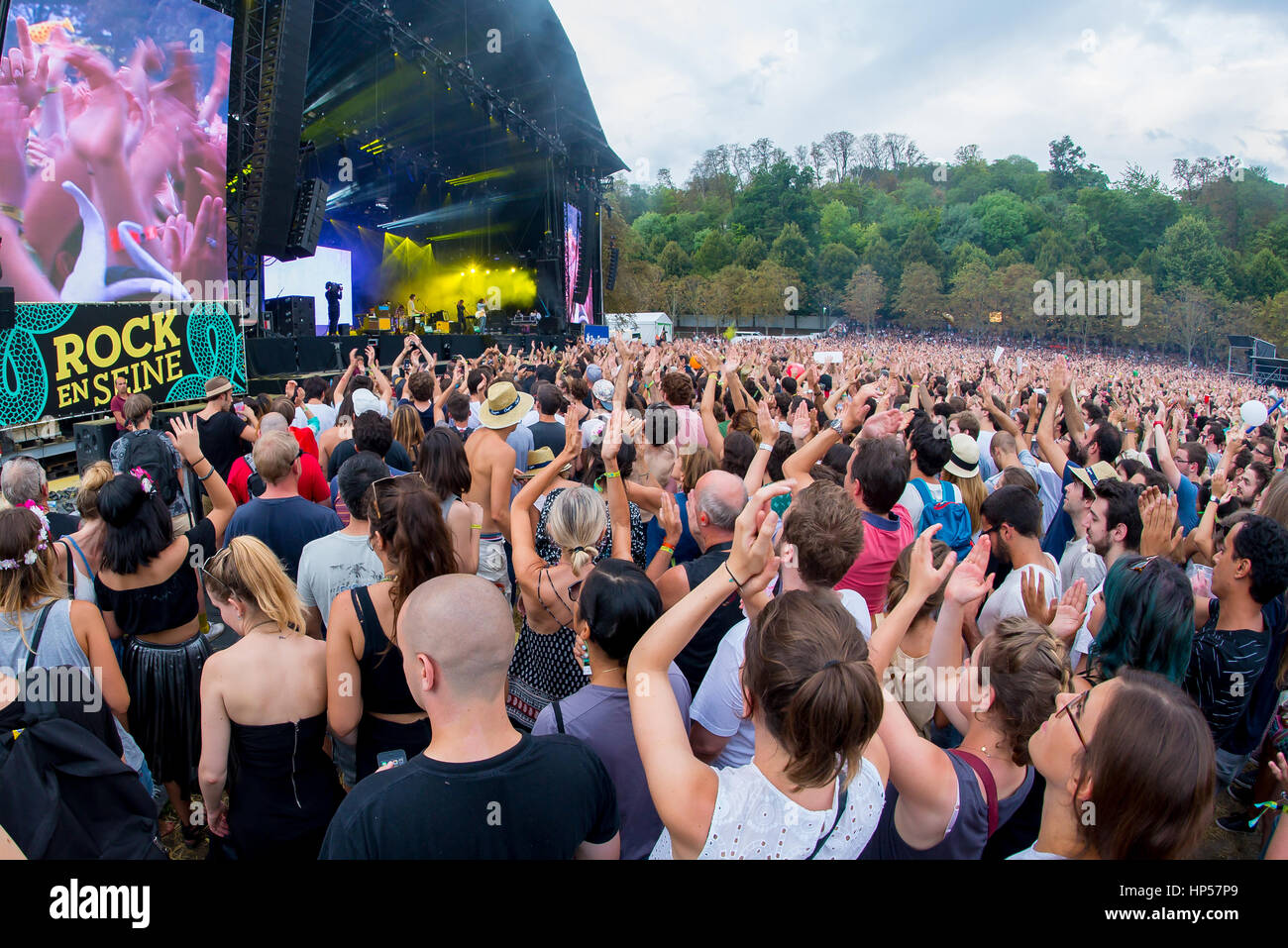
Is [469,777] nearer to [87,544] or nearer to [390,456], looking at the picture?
[87,544]

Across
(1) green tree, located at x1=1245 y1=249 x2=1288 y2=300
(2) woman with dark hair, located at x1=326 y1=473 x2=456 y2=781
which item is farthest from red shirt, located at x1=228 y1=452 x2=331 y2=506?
(1) green tree, located at x1=1245 y1=249 x2=1288 y2=300

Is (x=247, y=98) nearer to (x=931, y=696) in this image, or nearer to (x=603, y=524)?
(x=603, y=524)

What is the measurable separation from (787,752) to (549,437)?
167 inches

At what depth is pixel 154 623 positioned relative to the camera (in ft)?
9.78

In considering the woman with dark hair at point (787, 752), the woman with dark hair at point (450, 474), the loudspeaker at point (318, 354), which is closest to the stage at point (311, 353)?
the loudspeaker at point (318, 354)

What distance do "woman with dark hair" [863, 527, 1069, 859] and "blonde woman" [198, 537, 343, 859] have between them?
5.60 feet

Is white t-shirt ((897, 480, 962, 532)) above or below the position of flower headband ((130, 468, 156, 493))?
below

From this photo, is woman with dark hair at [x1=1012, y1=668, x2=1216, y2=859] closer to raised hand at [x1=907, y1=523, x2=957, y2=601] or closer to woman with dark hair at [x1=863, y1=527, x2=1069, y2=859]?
woman with dark hair at [x1=863, y1=527, x2=1069, y2=859]

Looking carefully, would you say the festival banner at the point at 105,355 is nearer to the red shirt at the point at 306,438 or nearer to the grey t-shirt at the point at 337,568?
the red shirt at the point at 306,438

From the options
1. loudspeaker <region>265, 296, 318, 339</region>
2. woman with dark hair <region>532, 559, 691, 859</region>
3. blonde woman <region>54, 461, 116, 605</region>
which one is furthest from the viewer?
loudspeaker <region>265, 296, 318, 339</region>

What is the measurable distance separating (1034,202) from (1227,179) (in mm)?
12790

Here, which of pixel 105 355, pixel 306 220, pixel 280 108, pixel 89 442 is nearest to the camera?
pixel 89 442

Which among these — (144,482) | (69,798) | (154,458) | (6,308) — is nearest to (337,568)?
(144,482)

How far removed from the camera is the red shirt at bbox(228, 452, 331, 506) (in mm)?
4270
